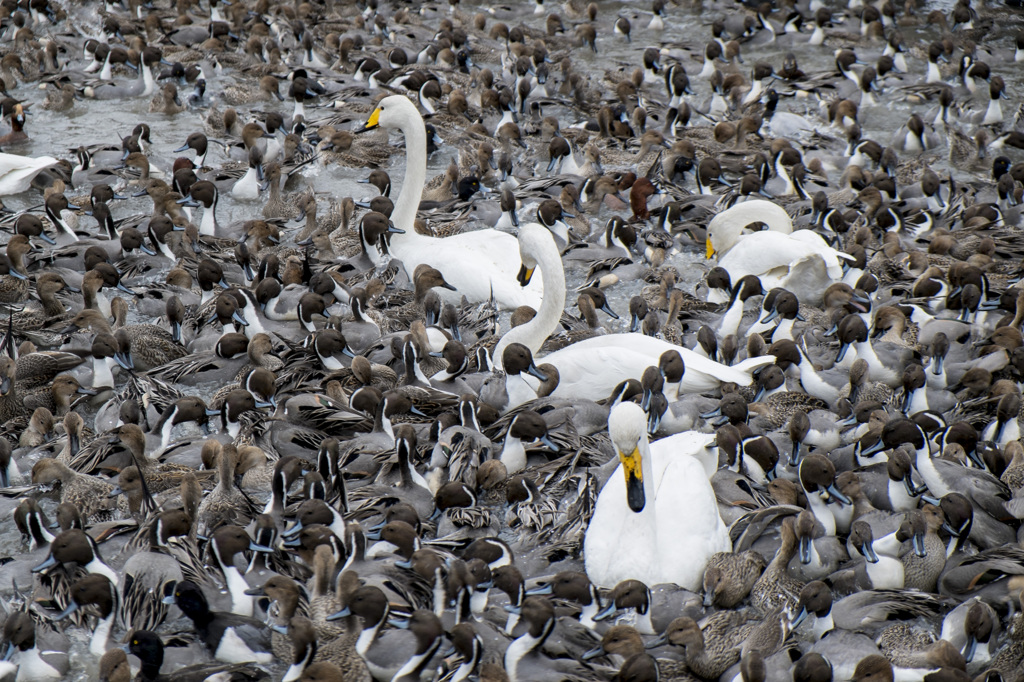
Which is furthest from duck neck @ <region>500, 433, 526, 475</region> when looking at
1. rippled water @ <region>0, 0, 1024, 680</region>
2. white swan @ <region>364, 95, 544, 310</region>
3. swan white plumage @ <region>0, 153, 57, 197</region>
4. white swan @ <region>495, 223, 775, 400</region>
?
swan white plumage @ <region>0, 153, 57, 197</region>

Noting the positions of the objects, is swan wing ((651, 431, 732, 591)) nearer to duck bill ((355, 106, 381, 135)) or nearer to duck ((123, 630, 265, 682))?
duck ((123, 630, 265, 682))

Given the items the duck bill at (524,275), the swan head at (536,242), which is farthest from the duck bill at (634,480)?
the duck bill at (524,275)

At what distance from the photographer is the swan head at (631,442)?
5.54 m

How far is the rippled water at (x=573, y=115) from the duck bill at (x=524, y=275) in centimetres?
94

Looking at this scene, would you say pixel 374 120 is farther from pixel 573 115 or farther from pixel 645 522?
pixel 645 522

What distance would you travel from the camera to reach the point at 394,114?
988 cm

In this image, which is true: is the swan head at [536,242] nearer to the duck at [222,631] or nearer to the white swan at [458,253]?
the white swan at [458,253]

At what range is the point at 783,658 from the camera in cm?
524

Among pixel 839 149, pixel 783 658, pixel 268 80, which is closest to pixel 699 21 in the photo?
pixel 839 149

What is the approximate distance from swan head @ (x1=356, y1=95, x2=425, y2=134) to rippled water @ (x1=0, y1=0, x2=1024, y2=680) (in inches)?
46.4

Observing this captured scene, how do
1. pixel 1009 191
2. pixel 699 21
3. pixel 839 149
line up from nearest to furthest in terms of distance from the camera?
pixel 1009 191, pixel 839 149, pixel 699 21

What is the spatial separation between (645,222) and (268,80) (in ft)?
17.6

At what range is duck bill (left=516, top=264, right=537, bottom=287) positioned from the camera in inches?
327

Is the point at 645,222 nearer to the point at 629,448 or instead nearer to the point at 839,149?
the point at 839,149
